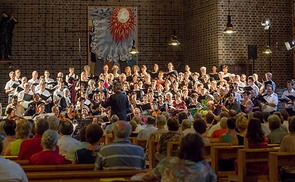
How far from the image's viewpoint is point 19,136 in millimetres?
8742

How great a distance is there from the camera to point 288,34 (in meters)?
24.1

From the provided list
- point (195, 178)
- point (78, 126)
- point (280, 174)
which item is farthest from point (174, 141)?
point (78, 126)

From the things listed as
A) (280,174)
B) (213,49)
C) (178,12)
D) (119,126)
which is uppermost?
(178,12)

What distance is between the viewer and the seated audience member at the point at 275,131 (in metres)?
9.41

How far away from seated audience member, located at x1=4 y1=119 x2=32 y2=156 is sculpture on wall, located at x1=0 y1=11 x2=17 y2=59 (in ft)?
52.6

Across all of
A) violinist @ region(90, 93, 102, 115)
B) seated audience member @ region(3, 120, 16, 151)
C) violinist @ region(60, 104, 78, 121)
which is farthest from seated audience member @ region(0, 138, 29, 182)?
violinist @ region(90, 93, 102, 115)

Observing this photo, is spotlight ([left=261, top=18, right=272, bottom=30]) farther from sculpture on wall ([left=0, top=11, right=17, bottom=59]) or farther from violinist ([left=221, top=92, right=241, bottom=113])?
sculpture on wall ([left=0, top=11, right=17, bottom=59])

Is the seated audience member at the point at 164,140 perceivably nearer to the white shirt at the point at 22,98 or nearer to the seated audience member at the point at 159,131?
the seated audience member at the point at 159,131

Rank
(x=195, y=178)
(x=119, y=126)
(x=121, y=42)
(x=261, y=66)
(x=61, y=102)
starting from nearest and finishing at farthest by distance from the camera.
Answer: (x=195, y=178)
(x=119, y=126)
(x=61, y=102)
(x=261, y=66)
(x=121, y=42)

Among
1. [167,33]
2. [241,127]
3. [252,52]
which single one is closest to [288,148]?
[241,127]

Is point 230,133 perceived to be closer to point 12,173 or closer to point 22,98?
point 12,173

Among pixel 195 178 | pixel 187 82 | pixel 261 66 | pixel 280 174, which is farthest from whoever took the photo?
pixel 261 66

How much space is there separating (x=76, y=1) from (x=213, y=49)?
20.4 ft

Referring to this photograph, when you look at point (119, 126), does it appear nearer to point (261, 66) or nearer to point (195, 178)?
point (195, 178)
